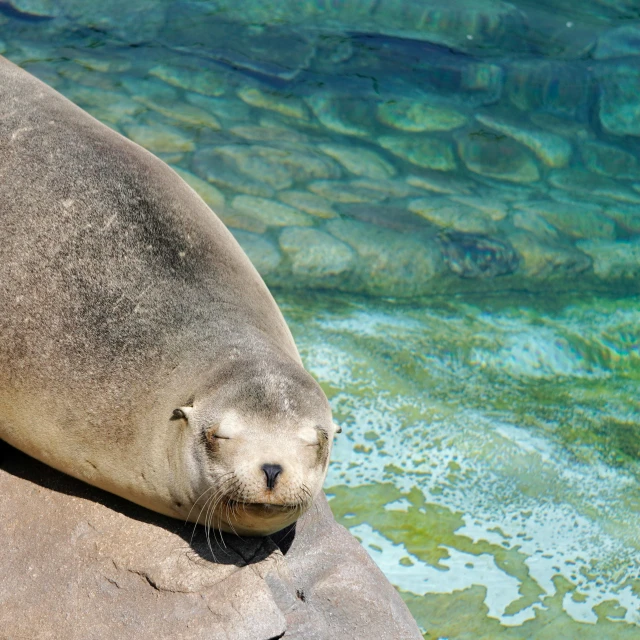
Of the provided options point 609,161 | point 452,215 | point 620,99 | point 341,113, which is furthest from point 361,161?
point 620,99

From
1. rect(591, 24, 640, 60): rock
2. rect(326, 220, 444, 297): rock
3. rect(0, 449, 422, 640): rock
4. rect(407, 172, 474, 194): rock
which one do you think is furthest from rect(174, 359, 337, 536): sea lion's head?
rect(591, 24, 640, 60): rock

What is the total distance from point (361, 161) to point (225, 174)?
1.71 meters

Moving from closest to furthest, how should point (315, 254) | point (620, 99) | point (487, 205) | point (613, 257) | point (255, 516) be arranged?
point (255, 516), point (315, 254), point (613, 257), point (487, 205), point (620, 99)

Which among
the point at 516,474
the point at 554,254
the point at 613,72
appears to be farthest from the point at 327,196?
the point at 613,72

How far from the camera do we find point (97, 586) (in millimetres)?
3783

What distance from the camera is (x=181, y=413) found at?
3.80 metres

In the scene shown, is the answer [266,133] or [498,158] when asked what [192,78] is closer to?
[266,133]

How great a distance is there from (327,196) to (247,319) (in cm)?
577

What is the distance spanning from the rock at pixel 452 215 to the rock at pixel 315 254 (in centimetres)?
119

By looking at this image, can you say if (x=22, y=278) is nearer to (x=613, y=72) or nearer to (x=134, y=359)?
(x=134, y=359)

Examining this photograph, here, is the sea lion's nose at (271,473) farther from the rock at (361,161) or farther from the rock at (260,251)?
the rock at (361,161)

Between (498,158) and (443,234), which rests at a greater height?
(498,158)

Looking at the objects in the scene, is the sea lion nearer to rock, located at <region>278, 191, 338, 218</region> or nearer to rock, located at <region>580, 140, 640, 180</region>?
rock, located at <region>278, 191, 338, 218</region>

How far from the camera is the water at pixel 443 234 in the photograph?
608 cm
